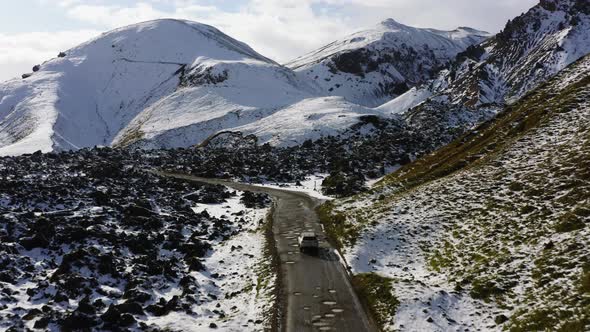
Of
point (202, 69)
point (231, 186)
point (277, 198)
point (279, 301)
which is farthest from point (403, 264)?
point (202, 69)

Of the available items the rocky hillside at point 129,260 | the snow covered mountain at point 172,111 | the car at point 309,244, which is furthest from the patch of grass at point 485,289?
the snow covered mountain at point 172,111

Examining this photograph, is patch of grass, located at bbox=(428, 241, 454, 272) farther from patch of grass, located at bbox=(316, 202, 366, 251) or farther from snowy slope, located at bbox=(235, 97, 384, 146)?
snowy slope, located at bbox=(235, 97, 384, 146)

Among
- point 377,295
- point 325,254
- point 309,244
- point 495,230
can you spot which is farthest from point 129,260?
point 495,230

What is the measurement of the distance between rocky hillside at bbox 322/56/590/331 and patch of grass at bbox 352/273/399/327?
0.84 ft

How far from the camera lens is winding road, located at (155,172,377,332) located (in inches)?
1070

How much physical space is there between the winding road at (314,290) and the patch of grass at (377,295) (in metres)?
0.53

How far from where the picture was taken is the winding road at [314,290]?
89.2 ft

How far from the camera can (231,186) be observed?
83750 millimetres

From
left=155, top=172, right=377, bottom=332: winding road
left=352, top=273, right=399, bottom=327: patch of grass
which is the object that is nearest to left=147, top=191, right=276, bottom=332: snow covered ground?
left=155, top=172, right=377, bottom=332: winding road

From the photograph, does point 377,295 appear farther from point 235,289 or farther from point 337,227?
point 337,227

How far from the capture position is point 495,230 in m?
34.7

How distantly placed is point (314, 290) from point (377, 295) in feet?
13.8

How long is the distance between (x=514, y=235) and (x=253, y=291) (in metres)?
17.8

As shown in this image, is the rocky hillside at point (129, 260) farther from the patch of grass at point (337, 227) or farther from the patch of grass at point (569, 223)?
the patch of grass at point (569, 223)
